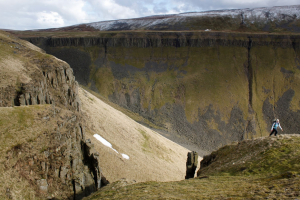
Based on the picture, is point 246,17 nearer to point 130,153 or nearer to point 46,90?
point 130,153

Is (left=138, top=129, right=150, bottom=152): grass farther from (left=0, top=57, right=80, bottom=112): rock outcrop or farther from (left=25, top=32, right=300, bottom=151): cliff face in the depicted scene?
(left=25, top=32, right=300, bottom=151): cliff face

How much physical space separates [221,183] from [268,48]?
3894 inches

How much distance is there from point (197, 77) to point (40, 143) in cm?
7945

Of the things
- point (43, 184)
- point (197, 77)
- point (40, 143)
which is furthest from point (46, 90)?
point (197, 77)

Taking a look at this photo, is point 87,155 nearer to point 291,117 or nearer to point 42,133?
point 42,133

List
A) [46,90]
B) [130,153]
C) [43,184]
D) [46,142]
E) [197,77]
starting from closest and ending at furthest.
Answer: [43,184], [46,142], [46,90], [130,153], [197,77]

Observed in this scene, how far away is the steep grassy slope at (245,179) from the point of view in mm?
11547

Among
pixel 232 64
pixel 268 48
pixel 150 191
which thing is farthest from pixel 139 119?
pixel 268 48

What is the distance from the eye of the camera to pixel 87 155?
847 inches

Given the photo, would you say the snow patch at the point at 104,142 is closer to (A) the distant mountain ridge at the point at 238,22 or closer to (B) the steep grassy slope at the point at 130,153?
(B) the steep grassy slope at the point at 130,153

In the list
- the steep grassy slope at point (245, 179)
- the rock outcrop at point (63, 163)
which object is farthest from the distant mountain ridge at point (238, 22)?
the rock outcrop at point (63, 163)

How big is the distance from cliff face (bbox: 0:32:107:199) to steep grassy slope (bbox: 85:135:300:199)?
126 inches

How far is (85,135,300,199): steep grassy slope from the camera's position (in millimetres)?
11547

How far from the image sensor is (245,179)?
14750 millimetres
